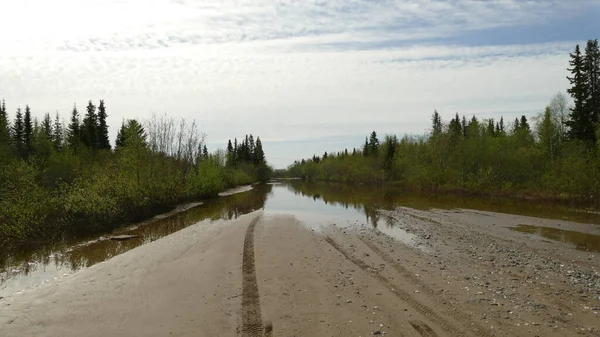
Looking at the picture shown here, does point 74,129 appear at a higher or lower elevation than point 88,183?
higher

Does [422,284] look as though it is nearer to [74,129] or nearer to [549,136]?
[549,136]

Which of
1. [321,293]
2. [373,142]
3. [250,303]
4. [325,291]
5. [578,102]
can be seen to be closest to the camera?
[250,303]

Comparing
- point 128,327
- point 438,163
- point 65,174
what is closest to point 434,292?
point 128,327

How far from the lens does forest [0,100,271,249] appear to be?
62.1ft

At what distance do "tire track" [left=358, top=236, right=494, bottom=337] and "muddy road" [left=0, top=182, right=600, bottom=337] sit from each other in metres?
0.03

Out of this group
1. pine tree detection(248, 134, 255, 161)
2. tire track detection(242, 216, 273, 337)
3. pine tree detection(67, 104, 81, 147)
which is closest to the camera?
tire track detection(242, 216, 273, 337)

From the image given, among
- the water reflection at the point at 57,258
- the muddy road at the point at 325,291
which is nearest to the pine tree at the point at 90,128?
the water reflection at the point at 57,258

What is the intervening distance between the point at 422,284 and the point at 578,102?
47.2 meters

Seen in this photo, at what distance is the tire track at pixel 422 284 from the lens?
7672mm

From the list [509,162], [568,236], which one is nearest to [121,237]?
[568,236]

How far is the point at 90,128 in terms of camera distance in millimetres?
67875

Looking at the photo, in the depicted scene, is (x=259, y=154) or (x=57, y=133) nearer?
(x=57, y=133)

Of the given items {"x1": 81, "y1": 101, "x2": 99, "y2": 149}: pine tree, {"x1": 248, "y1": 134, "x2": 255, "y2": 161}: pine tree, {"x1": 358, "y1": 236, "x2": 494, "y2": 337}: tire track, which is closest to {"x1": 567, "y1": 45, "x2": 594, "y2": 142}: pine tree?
{"x1": 358, "y1": 236, "x2": 494, "y2": 337}: tire track

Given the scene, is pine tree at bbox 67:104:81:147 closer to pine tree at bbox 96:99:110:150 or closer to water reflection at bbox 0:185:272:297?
pine tree at bbox 96:99:110:150
